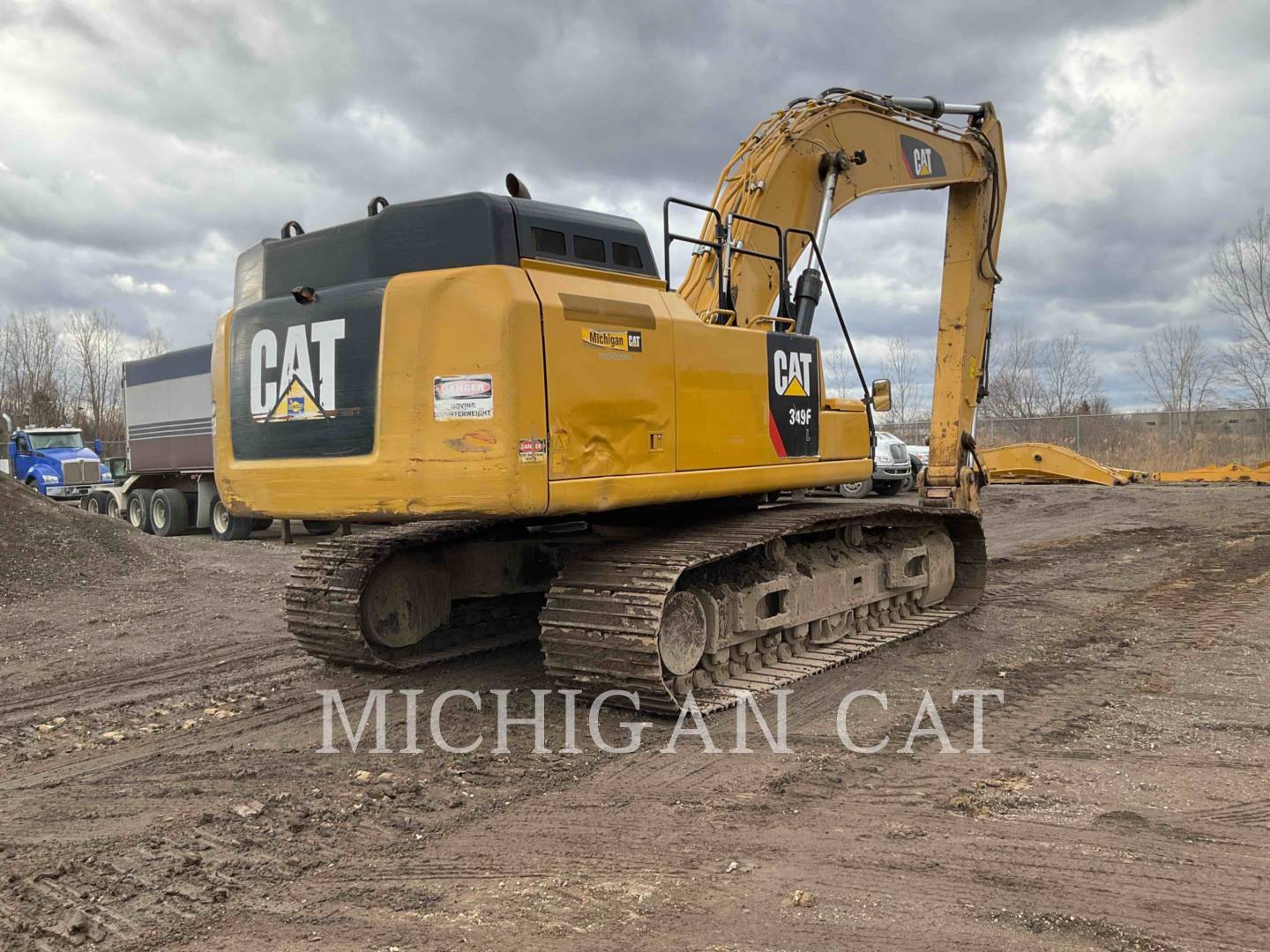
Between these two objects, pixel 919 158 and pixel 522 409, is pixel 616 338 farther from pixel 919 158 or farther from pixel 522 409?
pixel 919 158

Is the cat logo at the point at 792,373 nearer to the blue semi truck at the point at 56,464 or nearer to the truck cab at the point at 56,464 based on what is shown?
the blue semi truck at the point at 56,464

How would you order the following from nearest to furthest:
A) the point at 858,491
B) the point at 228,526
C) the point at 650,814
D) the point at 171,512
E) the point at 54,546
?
the point at 650,814, the point at 54,546, the point at 228,526, the point at 171,512, the point at 858,491

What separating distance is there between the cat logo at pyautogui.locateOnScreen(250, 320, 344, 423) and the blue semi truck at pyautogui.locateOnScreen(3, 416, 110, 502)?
22.5 meters

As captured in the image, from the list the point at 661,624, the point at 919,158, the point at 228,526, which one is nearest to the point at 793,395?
the point at 661,624

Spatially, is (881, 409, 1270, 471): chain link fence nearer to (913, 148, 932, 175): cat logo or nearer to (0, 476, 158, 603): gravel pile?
(913, 148, 932, 175): cat logo

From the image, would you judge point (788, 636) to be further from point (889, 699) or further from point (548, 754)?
point (548, 754)

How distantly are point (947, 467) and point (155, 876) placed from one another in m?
7.17

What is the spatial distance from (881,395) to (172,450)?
1560 cm

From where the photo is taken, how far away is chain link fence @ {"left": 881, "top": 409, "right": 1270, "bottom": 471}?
27.5m

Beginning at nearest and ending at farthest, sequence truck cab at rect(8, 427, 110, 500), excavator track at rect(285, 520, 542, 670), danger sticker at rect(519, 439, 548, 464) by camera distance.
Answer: danger sticker at rect(519, 439, 548, 464), excavator track at rect(285, 520, 542, 670), truck cab at rect(8, 427, 110, 500)

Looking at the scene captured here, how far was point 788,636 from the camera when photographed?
21.1 ft

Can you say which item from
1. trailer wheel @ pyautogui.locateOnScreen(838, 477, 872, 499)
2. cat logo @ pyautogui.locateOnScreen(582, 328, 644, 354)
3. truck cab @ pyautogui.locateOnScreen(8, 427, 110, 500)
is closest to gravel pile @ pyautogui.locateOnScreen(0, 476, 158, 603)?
cat logo @ pyautogui.locateOnScreen(582, 328, 644, 354)

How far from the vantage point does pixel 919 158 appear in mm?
8664

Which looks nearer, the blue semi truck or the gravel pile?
the gravel pile
